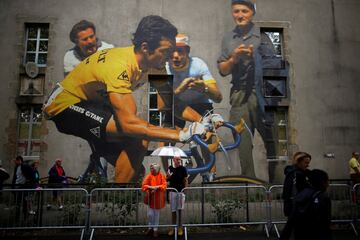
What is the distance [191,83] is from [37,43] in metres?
7.44

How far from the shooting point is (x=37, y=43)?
49.2ft

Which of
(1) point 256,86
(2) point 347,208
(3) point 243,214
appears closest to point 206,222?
(3) point 243,214

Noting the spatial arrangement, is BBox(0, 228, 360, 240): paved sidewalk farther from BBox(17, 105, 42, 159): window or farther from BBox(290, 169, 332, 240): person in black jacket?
BBox(17, 105, 42, 159): window

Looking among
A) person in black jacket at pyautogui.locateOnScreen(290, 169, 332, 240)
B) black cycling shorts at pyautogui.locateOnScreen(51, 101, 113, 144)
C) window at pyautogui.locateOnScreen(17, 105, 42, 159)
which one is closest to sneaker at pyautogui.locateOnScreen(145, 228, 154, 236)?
person in black jacket at pyautogui.locateOnScreen(290, 169, 332, 240)

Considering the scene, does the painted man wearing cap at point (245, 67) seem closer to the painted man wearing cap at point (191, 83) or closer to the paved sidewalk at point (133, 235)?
the painted man wearing cap at point (191, 83)

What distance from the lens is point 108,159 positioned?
45.3ft

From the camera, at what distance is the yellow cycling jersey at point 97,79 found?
14.1 m

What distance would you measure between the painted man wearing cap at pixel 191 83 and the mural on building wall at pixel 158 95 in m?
0.04

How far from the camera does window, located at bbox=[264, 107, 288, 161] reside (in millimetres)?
14523

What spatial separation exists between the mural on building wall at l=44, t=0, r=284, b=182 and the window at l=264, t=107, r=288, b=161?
394 mm

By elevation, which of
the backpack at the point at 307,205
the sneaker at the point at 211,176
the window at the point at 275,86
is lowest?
the backpack at the point at 307,205

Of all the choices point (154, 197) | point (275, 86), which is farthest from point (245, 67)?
point (154, 197)

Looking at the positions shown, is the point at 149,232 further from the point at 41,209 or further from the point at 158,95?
the point at 158,95

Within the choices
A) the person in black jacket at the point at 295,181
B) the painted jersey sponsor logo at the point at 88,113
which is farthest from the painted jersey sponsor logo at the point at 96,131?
the person in black jacket at the point at 295,181
